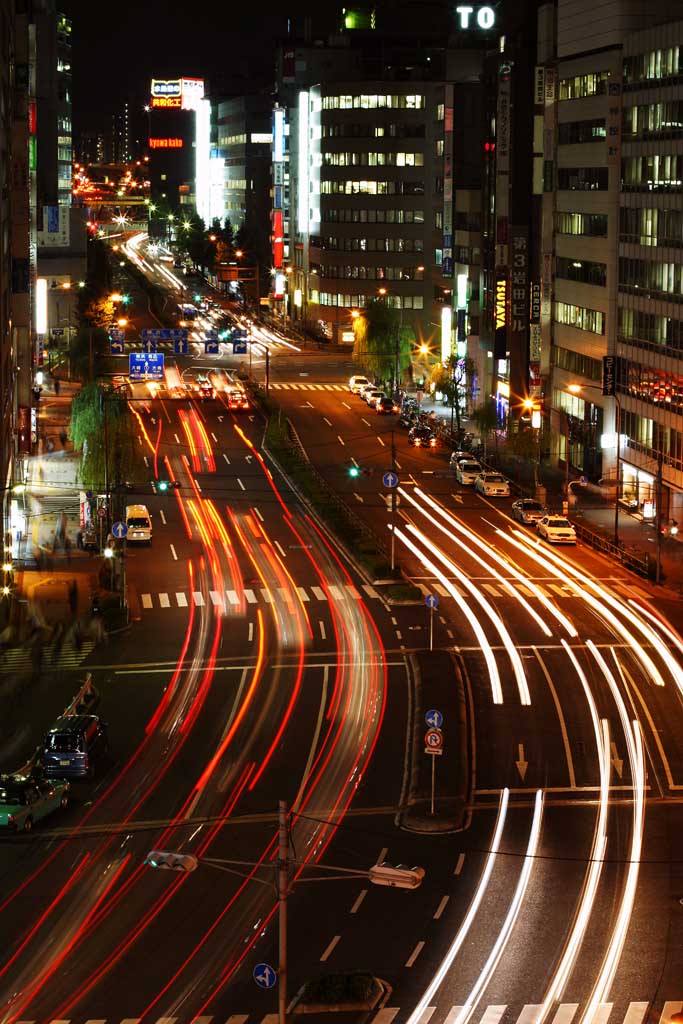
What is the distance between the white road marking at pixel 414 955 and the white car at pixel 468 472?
5989cm

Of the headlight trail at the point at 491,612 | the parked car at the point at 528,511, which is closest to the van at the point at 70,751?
the headlight trail at the point at 491,612

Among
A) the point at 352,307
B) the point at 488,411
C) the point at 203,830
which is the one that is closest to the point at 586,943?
the point at 203,830

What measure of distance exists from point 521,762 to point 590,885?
969cm

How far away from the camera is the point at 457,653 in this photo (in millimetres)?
59812

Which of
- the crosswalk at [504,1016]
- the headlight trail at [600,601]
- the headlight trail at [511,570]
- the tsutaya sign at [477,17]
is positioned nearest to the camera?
the crosswalk at [504,1016]

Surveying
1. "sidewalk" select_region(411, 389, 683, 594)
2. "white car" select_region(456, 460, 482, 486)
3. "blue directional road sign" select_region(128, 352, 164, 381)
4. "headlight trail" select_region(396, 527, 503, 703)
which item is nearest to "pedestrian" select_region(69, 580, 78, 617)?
"headlight trail" select_region(396, 527, 503, 703)

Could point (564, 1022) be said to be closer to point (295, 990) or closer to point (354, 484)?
point (295, 990)

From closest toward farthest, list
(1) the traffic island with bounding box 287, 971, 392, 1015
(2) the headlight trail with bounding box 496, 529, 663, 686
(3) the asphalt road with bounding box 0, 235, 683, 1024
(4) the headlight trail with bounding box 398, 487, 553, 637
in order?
1. (1) the traffic island with bounding box 287, 971, 392, 1015
2. (3) the asphalt road with bounding box 0, 235, 683, 1024
3. (2) the headlight trail with bounding box 496, 529, 663, 686
4. (4) the headlight trail with bounding box 398, 487, 553, 637

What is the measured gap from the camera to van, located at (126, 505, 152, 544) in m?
79.7

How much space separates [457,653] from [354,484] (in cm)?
3484

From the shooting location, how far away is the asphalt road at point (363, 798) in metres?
33.6

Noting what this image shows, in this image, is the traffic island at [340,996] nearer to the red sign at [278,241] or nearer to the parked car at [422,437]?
the parked car at [422,437]

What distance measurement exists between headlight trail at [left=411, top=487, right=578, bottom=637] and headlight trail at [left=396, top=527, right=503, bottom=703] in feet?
8.65

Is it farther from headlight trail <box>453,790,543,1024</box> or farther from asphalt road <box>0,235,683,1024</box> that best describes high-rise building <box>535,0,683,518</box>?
headlight trail <box>453,790,543,1024</box>
